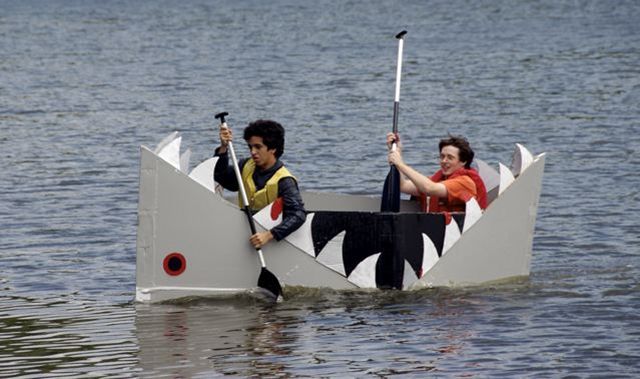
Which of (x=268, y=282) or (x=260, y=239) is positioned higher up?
(x=260, y=239)

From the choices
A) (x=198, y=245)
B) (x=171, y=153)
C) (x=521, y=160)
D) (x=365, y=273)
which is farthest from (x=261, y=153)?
(x=521, y=160)

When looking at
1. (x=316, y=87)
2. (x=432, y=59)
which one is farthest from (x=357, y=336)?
(x=432, y=59)

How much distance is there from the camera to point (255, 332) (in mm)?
11289

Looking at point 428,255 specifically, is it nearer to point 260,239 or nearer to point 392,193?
point 392,193

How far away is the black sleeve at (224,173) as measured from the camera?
40.3 feet

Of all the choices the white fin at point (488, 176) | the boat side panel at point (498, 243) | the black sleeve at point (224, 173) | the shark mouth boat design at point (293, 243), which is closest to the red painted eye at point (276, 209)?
the shark mouth boat design at point (293, 243)

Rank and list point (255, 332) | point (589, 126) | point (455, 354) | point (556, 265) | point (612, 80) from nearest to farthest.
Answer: point (455, 354) < point (255, 332) < point (556, 265) < point (589, 126) < point (612, 80)

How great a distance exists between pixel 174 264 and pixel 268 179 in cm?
98

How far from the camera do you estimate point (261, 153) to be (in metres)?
12.0

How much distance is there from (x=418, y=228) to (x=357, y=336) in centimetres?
124

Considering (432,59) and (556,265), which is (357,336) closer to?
(556,265)

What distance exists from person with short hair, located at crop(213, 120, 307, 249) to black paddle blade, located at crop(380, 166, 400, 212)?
3.03 feet

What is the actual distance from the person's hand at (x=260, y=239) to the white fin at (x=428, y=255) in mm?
1234

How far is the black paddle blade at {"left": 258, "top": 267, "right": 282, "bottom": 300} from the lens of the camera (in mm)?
11812
